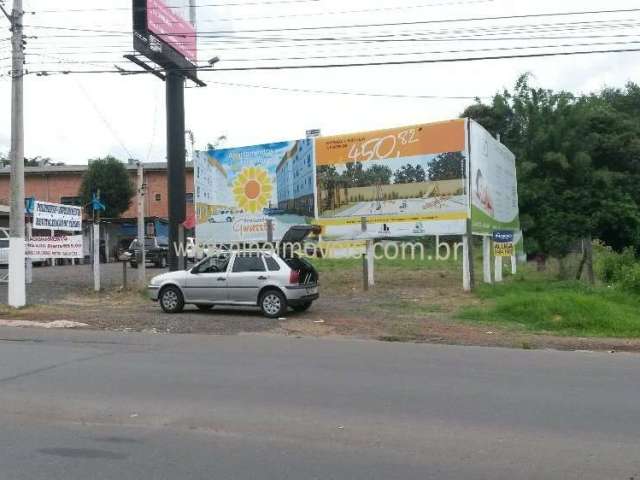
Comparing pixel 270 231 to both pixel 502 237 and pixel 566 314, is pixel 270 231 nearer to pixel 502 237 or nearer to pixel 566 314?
pixel 502 237

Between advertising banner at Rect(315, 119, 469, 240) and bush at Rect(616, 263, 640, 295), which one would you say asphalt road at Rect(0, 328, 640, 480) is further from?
advertising banner at Rect(315, 119, 469, 240)

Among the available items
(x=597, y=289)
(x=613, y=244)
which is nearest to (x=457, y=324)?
(x=597, y=289)

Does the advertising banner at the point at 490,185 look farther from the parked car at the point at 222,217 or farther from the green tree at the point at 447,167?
the parked car at the point at 222,217

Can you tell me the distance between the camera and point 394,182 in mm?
21750

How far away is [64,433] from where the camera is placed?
19.6ft

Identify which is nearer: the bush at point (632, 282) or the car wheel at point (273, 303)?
the car wheel at point (273, 303)

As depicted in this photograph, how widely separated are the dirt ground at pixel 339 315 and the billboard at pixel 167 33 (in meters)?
7.94

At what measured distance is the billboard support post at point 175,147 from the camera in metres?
23.3

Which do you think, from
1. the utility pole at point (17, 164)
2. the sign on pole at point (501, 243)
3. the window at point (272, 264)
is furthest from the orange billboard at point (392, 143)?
the utility pole at point (17, 164)

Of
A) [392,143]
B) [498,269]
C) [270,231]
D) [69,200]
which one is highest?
[69,200]

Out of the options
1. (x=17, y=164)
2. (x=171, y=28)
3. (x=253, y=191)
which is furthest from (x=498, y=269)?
(x=17, y=164)

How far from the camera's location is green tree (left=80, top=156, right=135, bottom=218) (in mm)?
50250

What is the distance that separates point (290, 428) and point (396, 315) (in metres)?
9.92

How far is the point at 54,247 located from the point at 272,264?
32.9 feet
